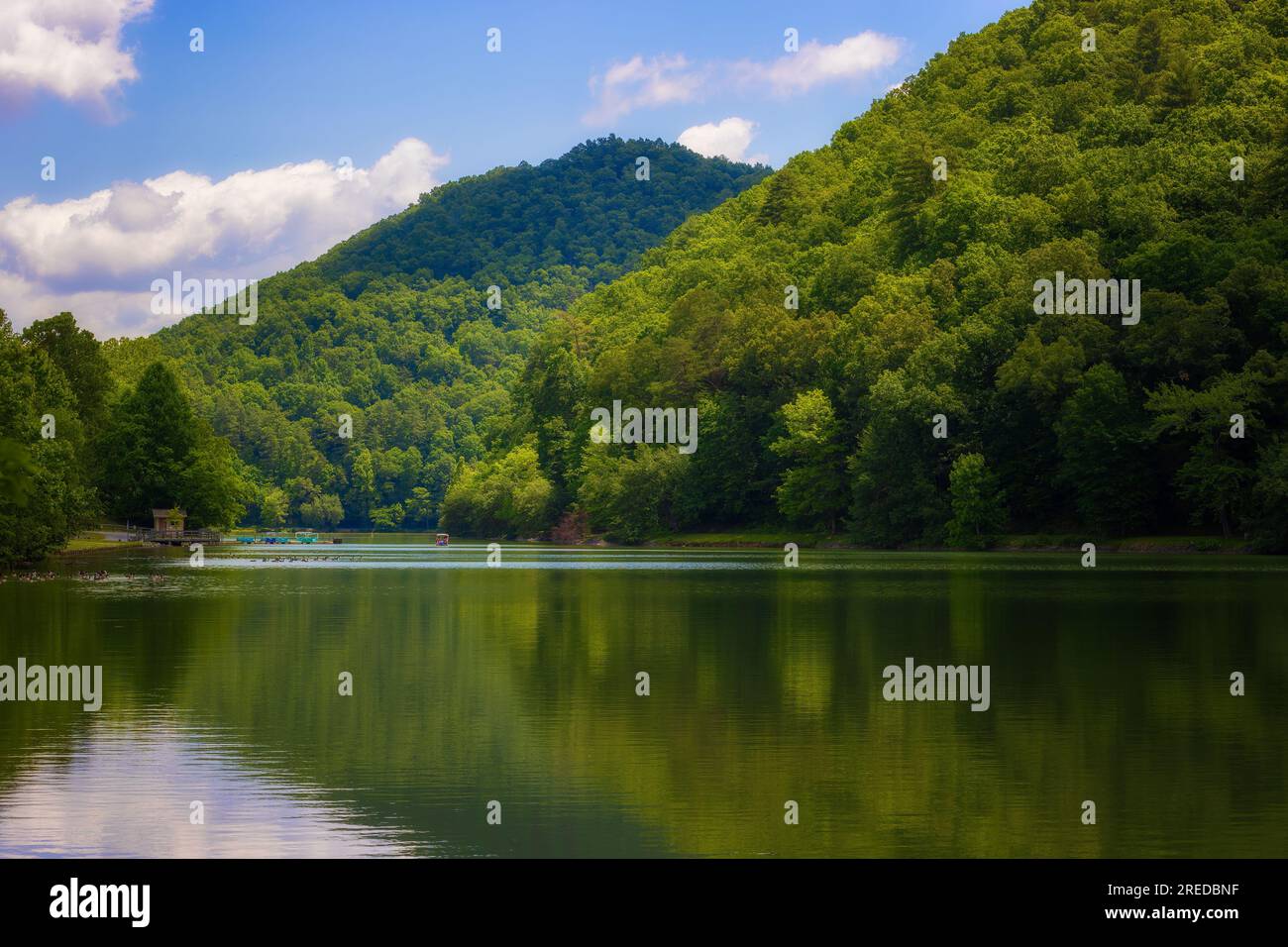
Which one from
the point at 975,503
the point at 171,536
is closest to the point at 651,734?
the point at 975,503

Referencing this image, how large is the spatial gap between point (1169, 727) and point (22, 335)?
118501 mm

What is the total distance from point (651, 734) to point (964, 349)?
84.4 meters

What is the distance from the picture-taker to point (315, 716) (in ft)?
77.9

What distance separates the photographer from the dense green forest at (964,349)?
3506 inches

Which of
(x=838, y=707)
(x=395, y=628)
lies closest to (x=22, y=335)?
(x=395, y=628)

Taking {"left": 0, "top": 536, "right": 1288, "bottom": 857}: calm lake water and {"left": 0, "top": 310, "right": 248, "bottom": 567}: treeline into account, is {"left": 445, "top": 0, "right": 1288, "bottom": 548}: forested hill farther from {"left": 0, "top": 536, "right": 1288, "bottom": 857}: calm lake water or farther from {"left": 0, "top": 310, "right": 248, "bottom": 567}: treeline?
{"left": 0, "top": 536, "right": 1288, "bottom": 857}: calm lake water

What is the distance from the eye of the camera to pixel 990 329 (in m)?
102

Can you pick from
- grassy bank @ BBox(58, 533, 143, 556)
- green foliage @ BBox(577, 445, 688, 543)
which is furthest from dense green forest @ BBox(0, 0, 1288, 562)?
grassy bank @ BBox(58, 533, 143, 556)

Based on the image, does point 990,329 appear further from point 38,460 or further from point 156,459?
point 156,459

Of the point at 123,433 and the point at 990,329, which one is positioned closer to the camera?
the point at 990,329

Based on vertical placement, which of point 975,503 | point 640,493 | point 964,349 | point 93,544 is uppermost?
point 964,349

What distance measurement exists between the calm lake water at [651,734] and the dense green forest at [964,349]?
37.8 ft

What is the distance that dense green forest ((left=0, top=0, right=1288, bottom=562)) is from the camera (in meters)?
89.1

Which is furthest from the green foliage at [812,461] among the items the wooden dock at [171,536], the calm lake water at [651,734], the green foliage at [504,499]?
the calm lake water at [651,734]
